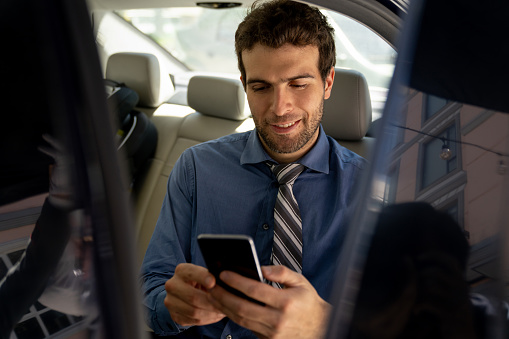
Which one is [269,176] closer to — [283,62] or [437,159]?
[283,62]

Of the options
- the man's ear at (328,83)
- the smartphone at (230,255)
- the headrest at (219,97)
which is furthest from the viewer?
the headrest at (219,97)

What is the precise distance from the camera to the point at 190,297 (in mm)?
1054

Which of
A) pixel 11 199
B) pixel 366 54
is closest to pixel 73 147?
pixel 11 199

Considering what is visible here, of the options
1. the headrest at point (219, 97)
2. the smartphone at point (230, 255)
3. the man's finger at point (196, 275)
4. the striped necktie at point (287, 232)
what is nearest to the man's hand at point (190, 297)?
the man's finger at point (196, 275)

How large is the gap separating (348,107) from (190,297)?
0.95 meters

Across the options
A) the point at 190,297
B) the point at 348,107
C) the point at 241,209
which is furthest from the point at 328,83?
the point at 190,297

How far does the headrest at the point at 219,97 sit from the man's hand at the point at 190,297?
1280 millimetres

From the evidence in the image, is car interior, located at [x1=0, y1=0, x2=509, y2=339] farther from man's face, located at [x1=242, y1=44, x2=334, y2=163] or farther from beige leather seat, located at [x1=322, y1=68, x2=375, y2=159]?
beige leather seat, located at [x1=322, y1=68, x2=375, y2=159]

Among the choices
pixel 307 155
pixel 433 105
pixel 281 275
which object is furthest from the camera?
pixel 307 155

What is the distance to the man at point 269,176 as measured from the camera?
1.33 meters

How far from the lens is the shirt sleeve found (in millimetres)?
1327

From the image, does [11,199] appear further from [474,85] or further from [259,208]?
[259,208]

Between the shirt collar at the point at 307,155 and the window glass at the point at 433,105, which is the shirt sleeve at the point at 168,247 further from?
the window glass at the point at 433,105

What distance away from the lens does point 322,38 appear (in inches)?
55.8
